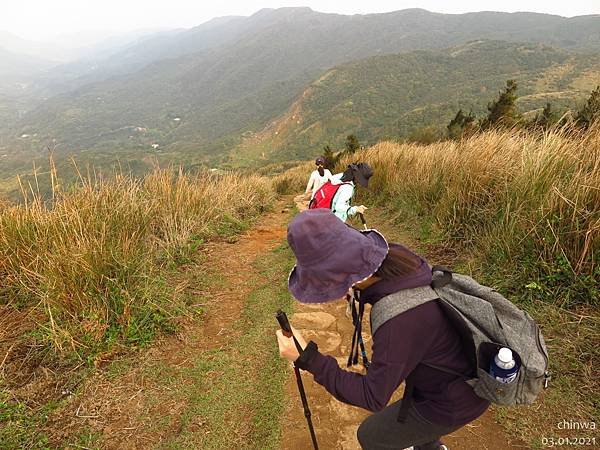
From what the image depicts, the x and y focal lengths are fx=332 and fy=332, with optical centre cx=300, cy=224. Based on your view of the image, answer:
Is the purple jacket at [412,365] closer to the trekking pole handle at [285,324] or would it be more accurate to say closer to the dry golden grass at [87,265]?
the trekking pole handle at [285,324]

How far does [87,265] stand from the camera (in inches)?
115

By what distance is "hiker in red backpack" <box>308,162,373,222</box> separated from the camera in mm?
4043

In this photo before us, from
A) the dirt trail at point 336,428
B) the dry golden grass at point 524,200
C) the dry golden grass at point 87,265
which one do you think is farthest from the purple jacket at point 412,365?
the dry golden grass at point 87,265

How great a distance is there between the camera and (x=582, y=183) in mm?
2980

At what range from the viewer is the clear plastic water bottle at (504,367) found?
4.12 ft

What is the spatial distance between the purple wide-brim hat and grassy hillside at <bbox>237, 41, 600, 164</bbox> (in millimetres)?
63140

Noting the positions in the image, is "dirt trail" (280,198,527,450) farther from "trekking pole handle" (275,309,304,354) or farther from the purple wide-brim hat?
the purple wide-brim hat

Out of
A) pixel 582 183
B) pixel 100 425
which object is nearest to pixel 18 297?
pixel 100 425

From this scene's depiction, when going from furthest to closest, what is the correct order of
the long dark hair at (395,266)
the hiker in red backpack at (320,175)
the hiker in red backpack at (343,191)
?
the hiker in red backpack at (320,175) < the hiker in red backpack at (343,191) < the long dark hair at (395,266)

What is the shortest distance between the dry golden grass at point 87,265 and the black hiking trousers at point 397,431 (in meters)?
2.27

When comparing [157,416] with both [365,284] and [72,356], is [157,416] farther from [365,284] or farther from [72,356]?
[365,284]

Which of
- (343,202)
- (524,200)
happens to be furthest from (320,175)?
(524,200)

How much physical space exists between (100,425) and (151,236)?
2.57m

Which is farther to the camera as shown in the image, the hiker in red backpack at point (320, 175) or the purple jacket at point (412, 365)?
the hiker in red backpack at point (320, 175)
